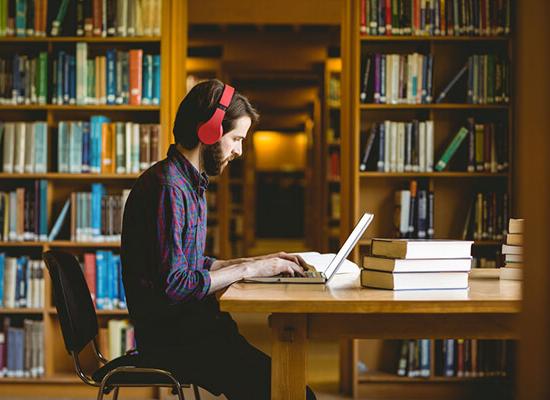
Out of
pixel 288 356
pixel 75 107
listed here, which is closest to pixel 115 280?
pixel 75 107

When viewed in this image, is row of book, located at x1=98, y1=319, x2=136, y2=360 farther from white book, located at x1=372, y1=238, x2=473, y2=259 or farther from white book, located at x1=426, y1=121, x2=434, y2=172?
white book, located at x1=372, y1=238, x2=473, y2=259

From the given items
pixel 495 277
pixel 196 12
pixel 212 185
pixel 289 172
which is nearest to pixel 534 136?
pixel 495 277

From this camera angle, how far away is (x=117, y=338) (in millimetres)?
4156

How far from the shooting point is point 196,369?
2.13m

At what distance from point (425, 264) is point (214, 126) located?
0.72m

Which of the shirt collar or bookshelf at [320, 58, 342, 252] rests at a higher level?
bookshelf at [320, 58, 342, 252]

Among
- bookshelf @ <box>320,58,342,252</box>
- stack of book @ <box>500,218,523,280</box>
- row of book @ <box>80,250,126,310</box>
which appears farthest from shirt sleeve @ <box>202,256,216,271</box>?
bookshelf @ <box>320,58,342,252</box>

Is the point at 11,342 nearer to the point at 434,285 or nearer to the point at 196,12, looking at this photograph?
the point at 434,285

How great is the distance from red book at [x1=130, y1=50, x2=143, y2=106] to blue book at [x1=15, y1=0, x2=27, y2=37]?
592 millimetres

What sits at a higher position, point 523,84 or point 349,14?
point 349,14

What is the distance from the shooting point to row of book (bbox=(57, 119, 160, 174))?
13.6ft

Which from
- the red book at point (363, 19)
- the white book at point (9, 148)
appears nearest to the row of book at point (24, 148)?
the white book at point (9, 148)

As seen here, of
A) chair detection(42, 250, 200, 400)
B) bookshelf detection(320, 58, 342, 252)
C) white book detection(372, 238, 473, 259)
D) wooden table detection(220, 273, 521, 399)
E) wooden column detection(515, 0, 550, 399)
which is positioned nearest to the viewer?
wooden column detection(515, 0, 550, 399)

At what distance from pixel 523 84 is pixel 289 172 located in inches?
763
